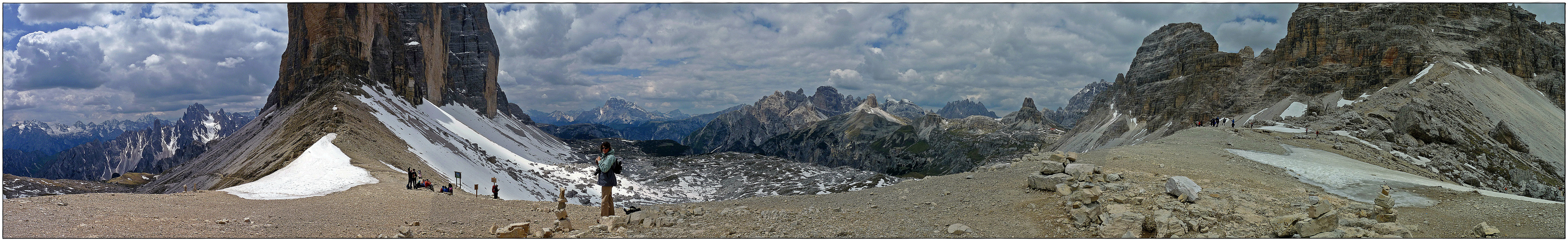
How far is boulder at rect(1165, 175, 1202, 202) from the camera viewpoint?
12.0 meters

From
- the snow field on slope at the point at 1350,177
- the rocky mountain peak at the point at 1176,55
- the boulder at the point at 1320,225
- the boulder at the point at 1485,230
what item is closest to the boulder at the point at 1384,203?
the boulder at the point at 1485,230

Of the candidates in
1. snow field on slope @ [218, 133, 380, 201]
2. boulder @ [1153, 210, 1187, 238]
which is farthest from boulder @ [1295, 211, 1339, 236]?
snow field on slope @ [218, 133, 380, 201]

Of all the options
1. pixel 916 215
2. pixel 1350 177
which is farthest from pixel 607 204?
pixel 1350 177

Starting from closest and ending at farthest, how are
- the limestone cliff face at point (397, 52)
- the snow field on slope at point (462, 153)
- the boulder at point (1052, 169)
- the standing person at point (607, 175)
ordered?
the standing person at point (607, 175) → the boulder at point (1052, 169) → the snow field on slope at point (462, 153) → the limestone cliff face at point (397, 52)

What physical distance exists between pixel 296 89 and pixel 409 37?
54.9 m

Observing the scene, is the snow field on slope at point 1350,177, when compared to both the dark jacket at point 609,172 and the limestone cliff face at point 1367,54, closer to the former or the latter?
the dark jacket at point 609,172

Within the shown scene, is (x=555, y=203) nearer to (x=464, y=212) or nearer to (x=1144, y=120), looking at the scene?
(x=464, y=212)

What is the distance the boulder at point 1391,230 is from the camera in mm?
9727

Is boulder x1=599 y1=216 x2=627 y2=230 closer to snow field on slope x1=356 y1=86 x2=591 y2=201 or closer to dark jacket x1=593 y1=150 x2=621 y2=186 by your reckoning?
dark jacket x1=593 y1=150 x2=621 y2=186

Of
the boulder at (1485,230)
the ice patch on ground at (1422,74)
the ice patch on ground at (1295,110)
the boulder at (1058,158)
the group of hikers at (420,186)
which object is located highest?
the ice patch on ground at (1422,74)

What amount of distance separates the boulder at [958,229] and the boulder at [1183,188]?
187 inches

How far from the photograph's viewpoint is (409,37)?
134875mm

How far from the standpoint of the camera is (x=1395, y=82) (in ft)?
201

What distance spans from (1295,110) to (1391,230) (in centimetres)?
6717
